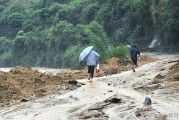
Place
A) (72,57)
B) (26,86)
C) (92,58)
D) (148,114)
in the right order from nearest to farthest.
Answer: (148,114)
(26,86)
(92,58)
(72,57)

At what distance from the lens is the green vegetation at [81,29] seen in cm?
4116

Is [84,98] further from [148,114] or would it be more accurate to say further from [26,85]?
[26,85]

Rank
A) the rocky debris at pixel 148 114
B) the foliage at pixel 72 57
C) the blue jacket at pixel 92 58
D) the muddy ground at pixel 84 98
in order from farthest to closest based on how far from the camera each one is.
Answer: the foliage at pixel 72 57 < the blue jacket at pixel 92 58 < the muddy ground at pixel 84 98 < the rocky debris at pixel 148 114

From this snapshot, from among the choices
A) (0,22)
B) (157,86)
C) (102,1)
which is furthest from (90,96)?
(0,22)

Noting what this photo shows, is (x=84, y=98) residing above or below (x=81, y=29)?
below

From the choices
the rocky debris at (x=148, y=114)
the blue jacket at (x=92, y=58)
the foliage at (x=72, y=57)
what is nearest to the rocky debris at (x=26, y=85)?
the blue jacket at (x=92, y=58)

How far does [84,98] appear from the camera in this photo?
12805 millimetres

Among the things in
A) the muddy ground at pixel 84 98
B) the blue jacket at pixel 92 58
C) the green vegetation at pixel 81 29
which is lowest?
the muddy ground at pixel 84 98

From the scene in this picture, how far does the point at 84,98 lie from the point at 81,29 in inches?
1420

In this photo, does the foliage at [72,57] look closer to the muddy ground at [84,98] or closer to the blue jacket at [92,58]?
the blue jacket at [92,58]

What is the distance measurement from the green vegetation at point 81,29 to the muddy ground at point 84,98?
15.7 m

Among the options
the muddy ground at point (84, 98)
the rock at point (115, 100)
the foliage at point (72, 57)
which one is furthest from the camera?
the foliage at point (72, 57)

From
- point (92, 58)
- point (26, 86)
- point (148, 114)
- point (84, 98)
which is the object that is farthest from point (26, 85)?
point (148, 114)

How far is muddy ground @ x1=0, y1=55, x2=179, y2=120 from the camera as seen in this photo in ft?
31.9
